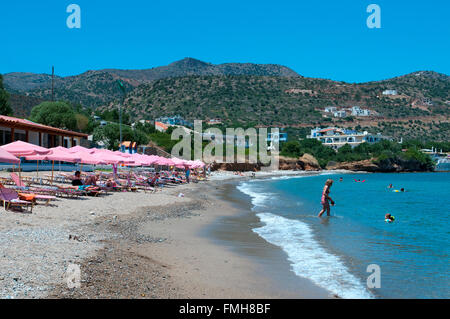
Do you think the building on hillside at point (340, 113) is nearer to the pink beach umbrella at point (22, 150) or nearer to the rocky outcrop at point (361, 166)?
the rocky outcrop at point (361, 166)

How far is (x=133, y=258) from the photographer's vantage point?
24.4 feet

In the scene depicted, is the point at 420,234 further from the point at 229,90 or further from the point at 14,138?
the point at 229,90

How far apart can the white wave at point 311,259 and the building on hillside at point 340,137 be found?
97.2 meters

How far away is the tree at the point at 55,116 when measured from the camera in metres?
45.4

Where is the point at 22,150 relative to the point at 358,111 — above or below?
below

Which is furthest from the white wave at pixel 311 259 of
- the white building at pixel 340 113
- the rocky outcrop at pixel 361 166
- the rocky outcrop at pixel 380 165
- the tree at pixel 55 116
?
the white building at pixel 340 113

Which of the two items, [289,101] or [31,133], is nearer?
[31,133]

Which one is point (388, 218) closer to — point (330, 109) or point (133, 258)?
point (133, 258)

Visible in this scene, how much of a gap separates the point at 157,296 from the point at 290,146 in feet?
293

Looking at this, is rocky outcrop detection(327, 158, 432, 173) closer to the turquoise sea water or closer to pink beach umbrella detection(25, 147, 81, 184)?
the turquoise sea water

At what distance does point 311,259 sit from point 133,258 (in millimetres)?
3870
